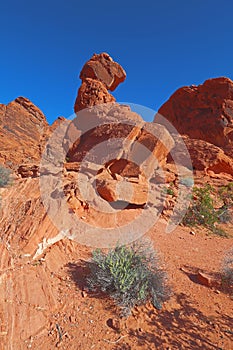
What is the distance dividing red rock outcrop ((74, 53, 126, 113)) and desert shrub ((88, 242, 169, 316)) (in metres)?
11.1

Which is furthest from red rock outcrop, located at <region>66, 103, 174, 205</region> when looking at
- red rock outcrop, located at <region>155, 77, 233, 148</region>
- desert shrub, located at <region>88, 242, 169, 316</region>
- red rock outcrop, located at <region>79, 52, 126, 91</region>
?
red rock outcrop, located at <region>155, 77, 233, 148</region>

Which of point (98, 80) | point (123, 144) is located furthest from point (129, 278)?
point (98, 80)

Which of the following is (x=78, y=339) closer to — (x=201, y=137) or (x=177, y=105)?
(x=201, y=137)

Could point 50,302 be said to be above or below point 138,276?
below

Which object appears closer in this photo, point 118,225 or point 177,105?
point 118,225

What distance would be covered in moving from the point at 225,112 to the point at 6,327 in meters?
22.8

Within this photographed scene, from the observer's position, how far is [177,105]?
2320cm

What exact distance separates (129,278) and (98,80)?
14.4 m

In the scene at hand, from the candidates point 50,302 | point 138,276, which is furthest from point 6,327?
point 138,276

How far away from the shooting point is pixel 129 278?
9.04ft

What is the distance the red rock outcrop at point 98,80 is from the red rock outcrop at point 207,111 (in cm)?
950

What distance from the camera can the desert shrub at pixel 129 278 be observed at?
2619 mm

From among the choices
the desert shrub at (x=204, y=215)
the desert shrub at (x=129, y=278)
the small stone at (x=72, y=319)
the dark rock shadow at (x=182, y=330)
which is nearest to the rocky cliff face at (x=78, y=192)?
the small stone at (x=72, y=319)

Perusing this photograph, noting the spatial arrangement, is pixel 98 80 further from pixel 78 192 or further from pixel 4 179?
pixel 78 192
